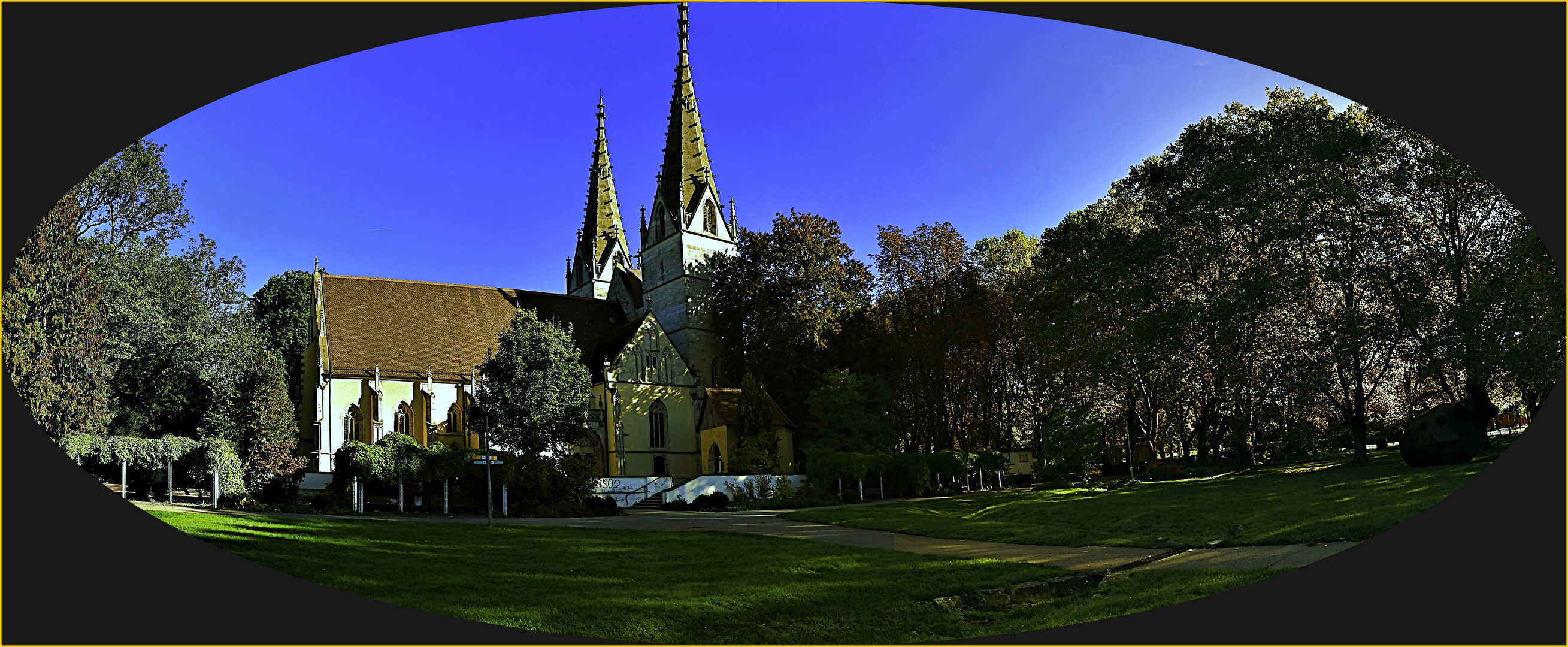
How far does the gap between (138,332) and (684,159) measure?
98.3ft

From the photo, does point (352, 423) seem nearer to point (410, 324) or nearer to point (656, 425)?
point (410, 324)

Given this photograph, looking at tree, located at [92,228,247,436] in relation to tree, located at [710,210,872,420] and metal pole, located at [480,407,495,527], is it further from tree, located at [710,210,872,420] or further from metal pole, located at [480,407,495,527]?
tree, located at [710,210,872,420]

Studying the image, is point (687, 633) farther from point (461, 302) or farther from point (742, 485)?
point (461, 302)

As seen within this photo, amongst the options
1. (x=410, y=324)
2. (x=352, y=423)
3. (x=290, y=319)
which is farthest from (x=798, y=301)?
(x=290, y=319)

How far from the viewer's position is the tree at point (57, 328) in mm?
13078

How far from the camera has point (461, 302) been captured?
4122 cm

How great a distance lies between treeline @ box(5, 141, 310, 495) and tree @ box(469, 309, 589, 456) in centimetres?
574

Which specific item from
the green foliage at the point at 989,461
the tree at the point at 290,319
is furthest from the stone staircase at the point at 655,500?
the tree at the point at 290,319

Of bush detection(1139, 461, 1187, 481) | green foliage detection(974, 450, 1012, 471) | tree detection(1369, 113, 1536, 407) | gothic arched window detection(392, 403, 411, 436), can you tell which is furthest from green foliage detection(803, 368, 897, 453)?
tree detection(1369, 113, 1536, 407)

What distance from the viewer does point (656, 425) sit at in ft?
131

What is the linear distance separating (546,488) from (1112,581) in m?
17.5

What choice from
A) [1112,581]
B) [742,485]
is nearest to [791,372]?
[742,485]

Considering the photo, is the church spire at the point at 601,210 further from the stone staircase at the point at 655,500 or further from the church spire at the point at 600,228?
the stone staircase at the point at 655,500

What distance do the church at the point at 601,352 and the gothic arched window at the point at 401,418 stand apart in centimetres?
5
